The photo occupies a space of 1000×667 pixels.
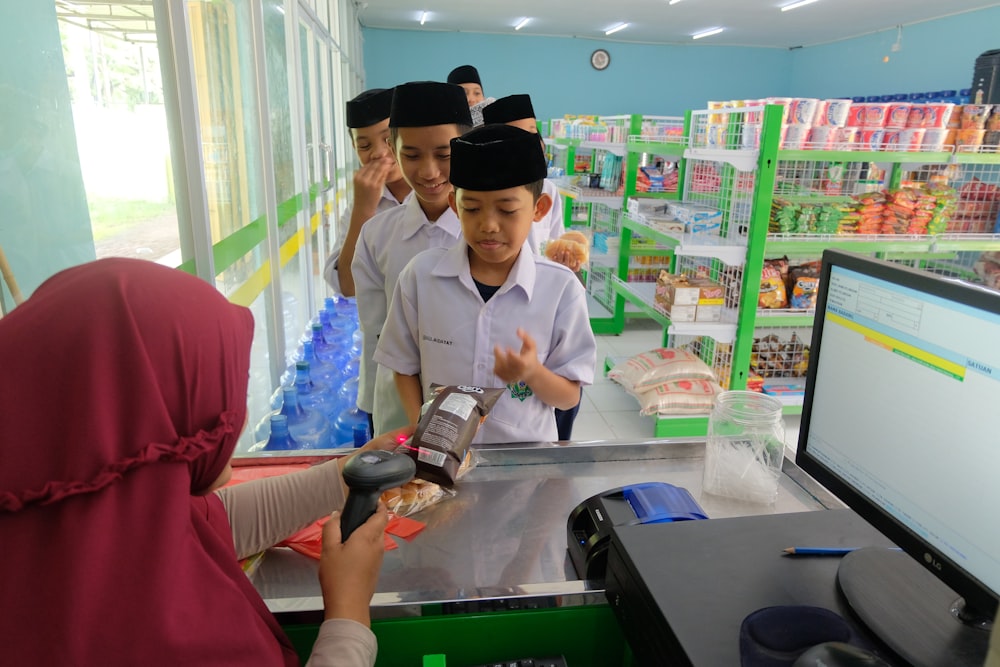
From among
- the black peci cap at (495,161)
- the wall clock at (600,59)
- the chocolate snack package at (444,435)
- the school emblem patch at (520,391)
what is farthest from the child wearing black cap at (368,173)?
the wall clock at (600,59)

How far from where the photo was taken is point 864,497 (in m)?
0.88

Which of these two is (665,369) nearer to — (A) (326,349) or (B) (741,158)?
(B) (741,158)

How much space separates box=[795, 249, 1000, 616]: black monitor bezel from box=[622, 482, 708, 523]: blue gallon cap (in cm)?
19

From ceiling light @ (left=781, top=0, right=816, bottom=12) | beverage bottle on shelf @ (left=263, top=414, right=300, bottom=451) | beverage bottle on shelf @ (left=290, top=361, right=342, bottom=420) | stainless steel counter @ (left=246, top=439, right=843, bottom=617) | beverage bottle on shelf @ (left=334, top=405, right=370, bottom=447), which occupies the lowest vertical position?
beverage bottle on shelf @ (left=334, top=405, right=370, bottom=447)

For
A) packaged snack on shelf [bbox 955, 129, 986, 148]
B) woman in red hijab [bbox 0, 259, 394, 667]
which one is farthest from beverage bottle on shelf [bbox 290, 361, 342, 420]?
packaged snack on shelf [bbox 955, 129, 986, 148]

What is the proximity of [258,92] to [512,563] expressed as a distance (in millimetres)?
2634

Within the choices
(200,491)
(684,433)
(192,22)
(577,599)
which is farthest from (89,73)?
(684,433)

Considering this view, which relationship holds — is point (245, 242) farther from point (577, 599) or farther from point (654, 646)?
point (654, 646)

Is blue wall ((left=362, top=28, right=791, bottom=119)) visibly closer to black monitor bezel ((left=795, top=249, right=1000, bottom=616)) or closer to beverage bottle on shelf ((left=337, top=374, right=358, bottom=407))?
beverage bottle on shelf ((left=337, top=374, right=358, bottom=407))

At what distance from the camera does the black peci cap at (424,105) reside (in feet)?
5.95

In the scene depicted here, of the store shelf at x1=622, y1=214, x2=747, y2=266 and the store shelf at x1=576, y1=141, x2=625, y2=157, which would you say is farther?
the store shelf at x1=576, y1=141, x2=625, y2=157

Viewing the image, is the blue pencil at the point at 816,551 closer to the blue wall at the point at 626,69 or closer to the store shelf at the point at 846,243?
the store shelf at the point at 846,243

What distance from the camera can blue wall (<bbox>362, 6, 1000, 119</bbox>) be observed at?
1301cm

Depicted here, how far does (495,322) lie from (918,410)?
932 mm
